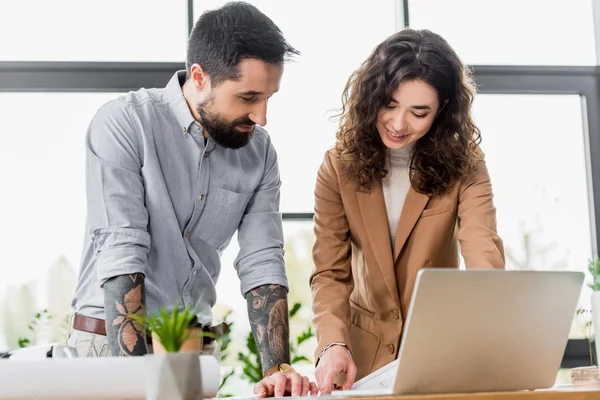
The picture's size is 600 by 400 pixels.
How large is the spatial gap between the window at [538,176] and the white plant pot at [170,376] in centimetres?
279

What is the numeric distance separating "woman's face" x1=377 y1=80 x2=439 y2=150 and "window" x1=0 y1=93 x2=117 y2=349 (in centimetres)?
177

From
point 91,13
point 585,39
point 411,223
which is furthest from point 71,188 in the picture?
point 585,39

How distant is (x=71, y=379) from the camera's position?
1106mm

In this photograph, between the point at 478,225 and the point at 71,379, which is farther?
the point at 478,225

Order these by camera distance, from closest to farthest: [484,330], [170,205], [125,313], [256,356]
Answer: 1. [484,330]
2. [125,313]
3. [170,205]
4. [256,356]

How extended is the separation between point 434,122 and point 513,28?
6.04ft

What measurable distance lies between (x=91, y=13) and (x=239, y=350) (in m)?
1.70

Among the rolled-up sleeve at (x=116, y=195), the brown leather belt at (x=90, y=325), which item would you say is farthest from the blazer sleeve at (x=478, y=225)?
the rolled-up sleeve at (x=116, y=195)

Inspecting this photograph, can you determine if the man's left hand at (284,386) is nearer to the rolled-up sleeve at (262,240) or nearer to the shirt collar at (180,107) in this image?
the rolled-up sleeve at (262,240)

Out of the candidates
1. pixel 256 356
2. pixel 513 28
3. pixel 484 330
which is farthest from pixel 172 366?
pixel 513 28

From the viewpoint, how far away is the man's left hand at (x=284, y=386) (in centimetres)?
154

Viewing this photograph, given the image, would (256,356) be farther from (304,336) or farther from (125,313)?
(125,313)

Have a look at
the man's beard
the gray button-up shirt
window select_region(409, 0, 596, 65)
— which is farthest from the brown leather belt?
window select_region(409, 0, 596, 65)

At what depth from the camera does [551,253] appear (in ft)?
12.1
